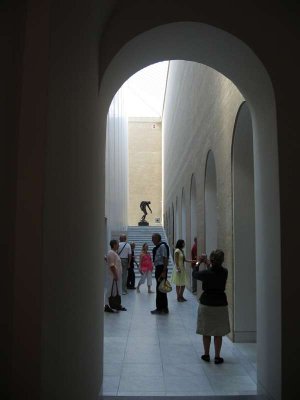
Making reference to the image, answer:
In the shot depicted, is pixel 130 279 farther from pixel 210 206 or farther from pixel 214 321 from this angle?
pixel 214 321

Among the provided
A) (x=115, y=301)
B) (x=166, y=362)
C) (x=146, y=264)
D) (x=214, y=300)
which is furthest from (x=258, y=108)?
(x=146, y=264)

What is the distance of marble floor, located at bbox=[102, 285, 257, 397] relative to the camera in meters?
5.55

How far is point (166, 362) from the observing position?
676 centimetres

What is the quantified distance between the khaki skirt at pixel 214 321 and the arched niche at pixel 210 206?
199 inches

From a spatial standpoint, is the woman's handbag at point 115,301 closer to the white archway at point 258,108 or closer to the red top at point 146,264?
the red top at point 146,264

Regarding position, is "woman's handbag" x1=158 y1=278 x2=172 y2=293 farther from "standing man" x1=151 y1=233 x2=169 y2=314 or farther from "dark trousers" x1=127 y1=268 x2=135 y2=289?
"dark trousers" x1=127 y1=268 x2=135 y2=289

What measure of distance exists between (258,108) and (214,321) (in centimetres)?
295

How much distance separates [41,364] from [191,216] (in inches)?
551

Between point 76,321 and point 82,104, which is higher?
point 82,104

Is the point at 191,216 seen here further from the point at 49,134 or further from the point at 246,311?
the point at 49,134

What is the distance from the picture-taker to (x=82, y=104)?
3688mm

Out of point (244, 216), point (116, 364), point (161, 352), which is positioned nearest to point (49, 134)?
point (116, 364)

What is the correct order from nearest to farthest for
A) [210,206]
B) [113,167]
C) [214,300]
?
[214,300] < [210,206] < [113,167]

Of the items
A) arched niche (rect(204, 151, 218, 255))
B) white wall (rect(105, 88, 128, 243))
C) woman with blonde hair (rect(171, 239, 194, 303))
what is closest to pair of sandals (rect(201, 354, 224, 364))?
arched niche (rect(204, 151, 218, 255))
